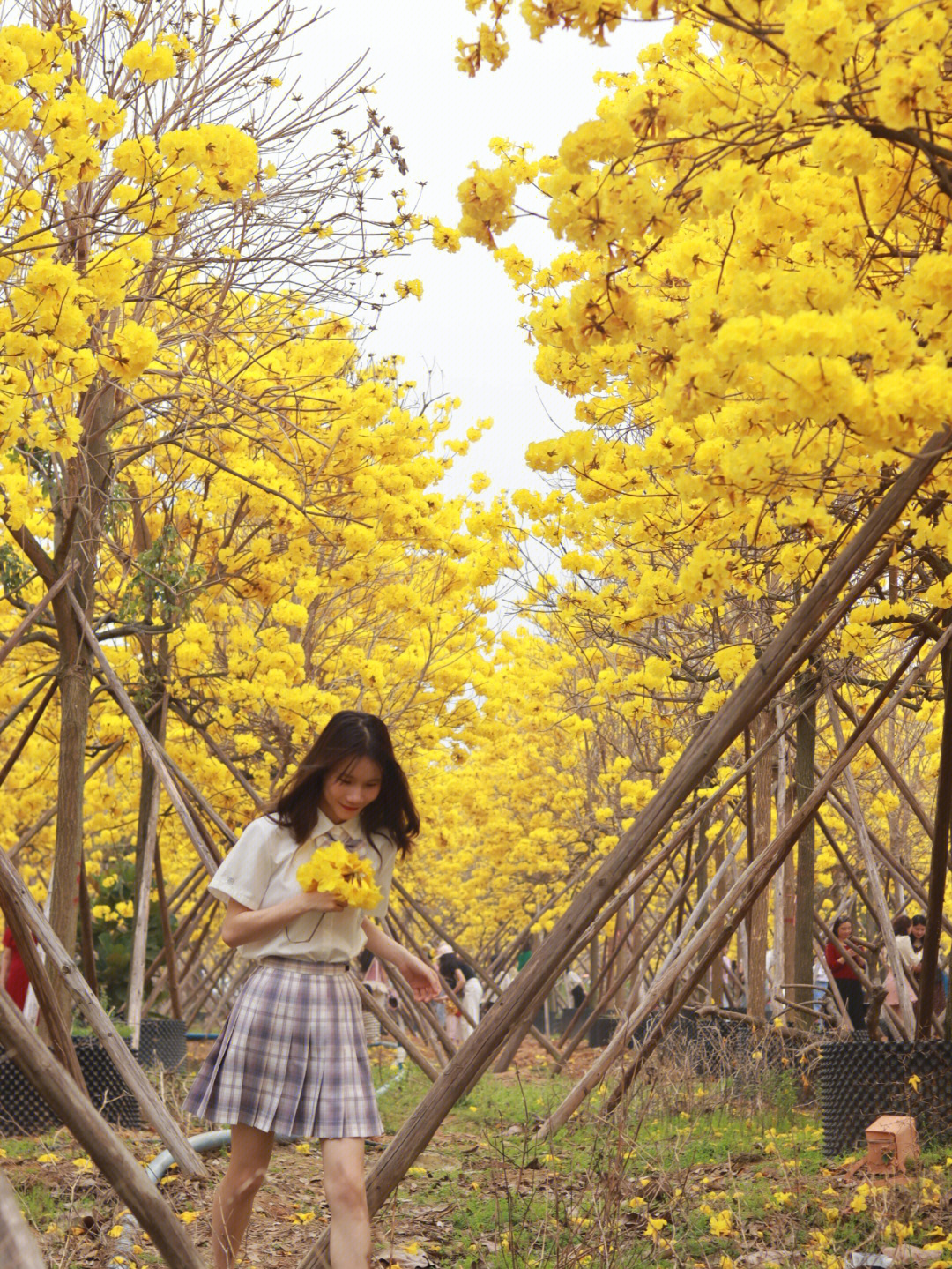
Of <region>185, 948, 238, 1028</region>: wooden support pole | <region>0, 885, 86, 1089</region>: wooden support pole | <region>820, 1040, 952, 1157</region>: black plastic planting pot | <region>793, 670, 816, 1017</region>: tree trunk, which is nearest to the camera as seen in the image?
<region>0, 885, 86, 1089</region>: wooden support pole

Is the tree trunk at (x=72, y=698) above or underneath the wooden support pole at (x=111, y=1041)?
above

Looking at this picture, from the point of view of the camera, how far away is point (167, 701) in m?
8.16

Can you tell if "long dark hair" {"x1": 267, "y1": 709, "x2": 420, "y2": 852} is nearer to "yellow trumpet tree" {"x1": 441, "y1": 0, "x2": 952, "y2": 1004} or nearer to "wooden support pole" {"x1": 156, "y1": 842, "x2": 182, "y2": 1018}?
"yellow trumpet tree" {"x1": 441, "y1": 0, "x2": 952, "y2": 1004}

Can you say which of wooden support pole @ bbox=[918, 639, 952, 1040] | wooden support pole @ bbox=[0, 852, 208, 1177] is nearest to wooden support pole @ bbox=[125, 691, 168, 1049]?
wooden support pole @ bbox=[0, 852, 208, 1177]

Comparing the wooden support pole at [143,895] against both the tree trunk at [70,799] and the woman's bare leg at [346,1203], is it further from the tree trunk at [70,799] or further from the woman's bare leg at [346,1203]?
the woman's bare leg at [346,1203]

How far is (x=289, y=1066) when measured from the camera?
3230 mm

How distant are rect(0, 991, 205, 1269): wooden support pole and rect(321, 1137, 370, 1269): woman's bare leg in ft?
1.14

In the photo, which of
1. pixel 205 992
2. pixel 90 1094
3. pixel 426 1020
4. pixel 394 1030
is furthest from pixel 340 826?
pixel 205 992

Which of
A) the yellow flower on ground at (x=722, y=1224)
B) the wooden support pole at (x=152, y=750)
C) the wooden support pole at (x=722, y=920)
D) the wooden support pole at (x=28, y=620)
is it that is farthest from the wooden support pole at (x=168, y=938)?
the yellow flower on ground at (x=722, y=1224)

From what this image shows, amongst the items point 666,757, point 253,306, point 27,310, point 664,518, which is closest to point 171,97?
point 253,306

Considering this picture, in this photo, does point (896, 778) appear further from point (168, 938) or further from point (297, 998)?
point (168, 938)

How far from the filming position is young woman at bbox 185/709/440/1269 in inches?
125

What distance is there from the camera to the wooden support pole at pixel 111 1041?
418 centimetres

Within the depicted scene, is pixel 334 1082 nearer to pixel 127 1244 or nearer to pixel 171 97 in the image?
pixel 127 1244
